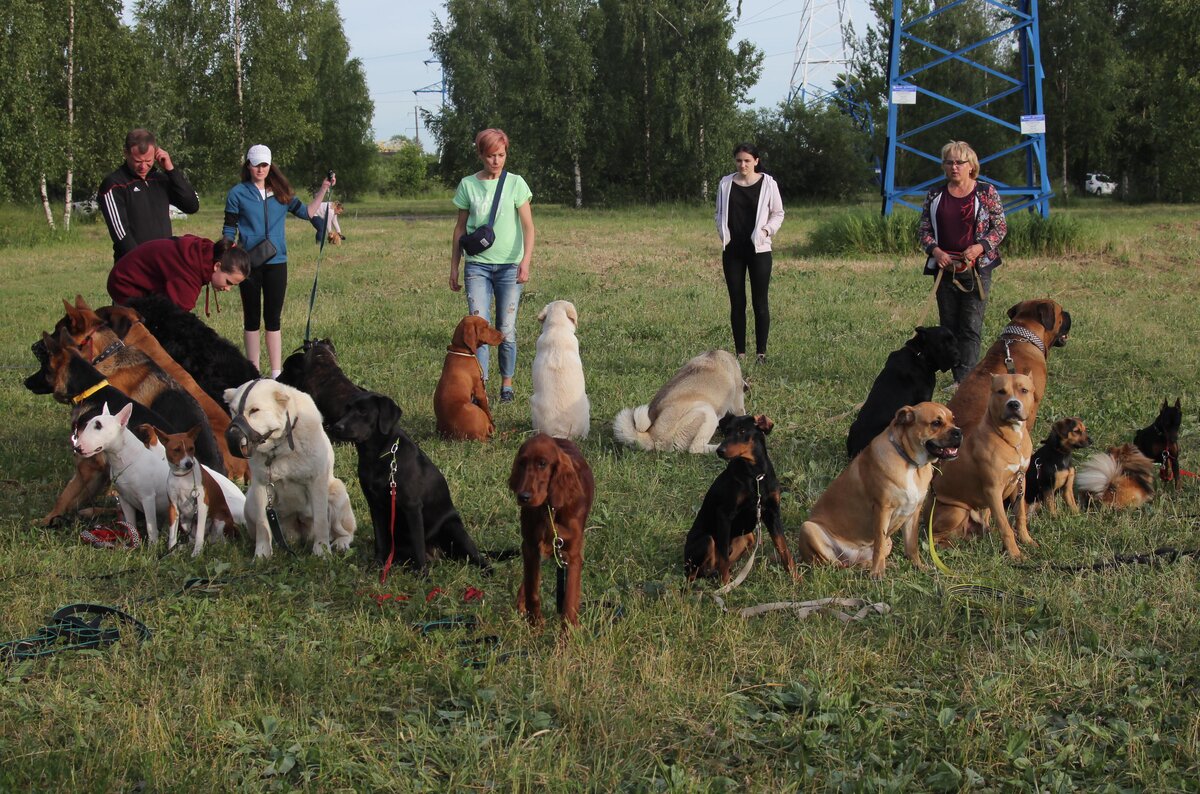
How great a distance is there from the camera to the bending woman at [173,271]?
787 centimetres

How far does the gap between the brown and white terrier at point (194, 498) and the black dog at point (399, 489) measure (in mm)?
1056

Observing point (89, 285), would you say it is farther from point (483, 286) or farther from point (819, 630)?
point (819, 630)

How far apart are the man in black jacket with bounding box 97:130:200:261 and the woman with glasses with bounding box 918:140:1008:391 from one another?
6214 millimetres

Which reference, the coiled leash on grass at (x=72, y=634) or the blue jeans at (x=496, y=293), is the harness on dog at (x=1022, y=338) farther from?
the coiled leash on grass at (x=72, y=634)

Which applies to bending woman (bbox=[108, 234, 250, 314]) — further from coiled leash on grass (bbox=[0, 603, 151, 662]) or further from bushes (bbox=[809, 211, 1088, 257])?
bushes (bbox=[809, 211, 1088, 257])

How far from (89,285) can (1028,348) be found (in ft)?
56.3

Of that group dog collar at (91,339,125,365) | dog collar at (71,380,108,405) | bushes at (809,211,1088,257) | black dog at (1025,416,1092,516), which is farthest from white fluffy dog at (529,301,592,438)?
bushes at (809,211,1088,257)

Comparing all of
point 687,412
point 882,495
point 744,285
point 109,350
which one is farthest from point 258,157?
point 882,495

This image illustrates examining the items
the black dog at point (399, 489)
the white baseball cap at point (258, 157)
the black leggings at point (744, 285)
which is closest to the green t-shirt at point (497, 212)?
the white baseball cap at point (258, 157)

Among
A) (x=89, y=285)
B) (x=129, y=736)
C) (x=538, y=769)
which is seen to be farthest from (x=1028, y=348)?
(x=89, y=285)

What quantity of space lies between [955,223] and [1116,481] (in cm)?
282

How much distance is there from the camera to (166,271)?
791cm

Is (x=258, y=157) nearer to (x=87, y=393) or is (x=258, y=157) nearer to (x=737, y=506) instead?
(x=87, y=393)

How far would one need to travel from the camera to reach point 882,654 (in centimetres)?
404
